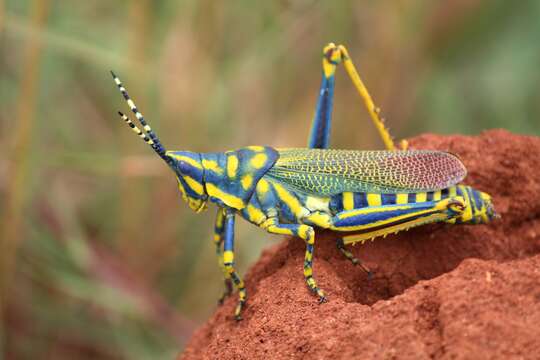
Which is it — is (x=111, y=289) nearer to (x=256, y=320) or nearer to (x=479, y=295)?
(x=256, y=320)

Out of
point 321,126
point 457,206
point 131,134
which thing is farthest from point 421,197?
point 131,134

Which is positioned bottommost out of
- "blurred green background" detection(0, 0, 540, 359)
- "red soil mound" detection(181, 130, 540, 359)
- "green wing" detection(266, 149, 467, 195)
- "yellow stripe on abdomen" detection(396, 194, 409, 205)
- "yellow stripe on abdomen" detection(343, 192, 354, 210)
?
"red soil mound" detection(181, 130, 540, 359)

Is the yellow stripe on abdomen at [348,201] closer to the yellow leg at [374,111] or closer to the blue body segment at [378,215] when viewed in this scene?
the blue body segment at [378,215]

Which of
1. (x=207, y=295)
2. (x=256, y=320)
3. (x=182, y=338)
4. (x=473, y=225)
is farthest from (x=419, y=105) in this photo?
(x=256, y=320)

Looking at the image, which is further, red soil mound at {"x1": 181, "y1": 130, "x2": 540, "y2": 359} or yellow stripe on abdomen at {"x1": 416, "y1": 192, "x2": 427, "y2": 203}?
yellow stripe on abdomen at {"x1": 416, "y1": 192, "x2": 427, "y2": 203}

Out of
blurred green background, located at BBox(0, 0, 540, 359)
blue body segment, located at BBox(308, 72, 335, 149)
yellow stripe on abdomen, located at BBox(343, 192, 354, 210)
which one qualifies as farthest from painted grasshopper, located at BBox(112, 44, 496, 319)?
blurred green background, located at BBox(0, 0, 540, 359)

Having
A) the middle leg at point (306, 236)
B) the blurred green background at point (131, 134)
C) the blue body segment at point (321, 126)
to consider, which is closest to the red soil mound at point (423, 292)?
the middle leg at point (306, 236)

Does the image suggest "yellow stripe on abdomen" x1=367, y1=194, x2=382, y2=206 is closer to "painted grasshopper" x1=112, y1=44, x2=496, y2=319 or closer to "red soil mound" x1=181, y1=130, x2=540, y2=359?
"painted grasshopper" x1=112, y1=44, x2=496, y2=319
